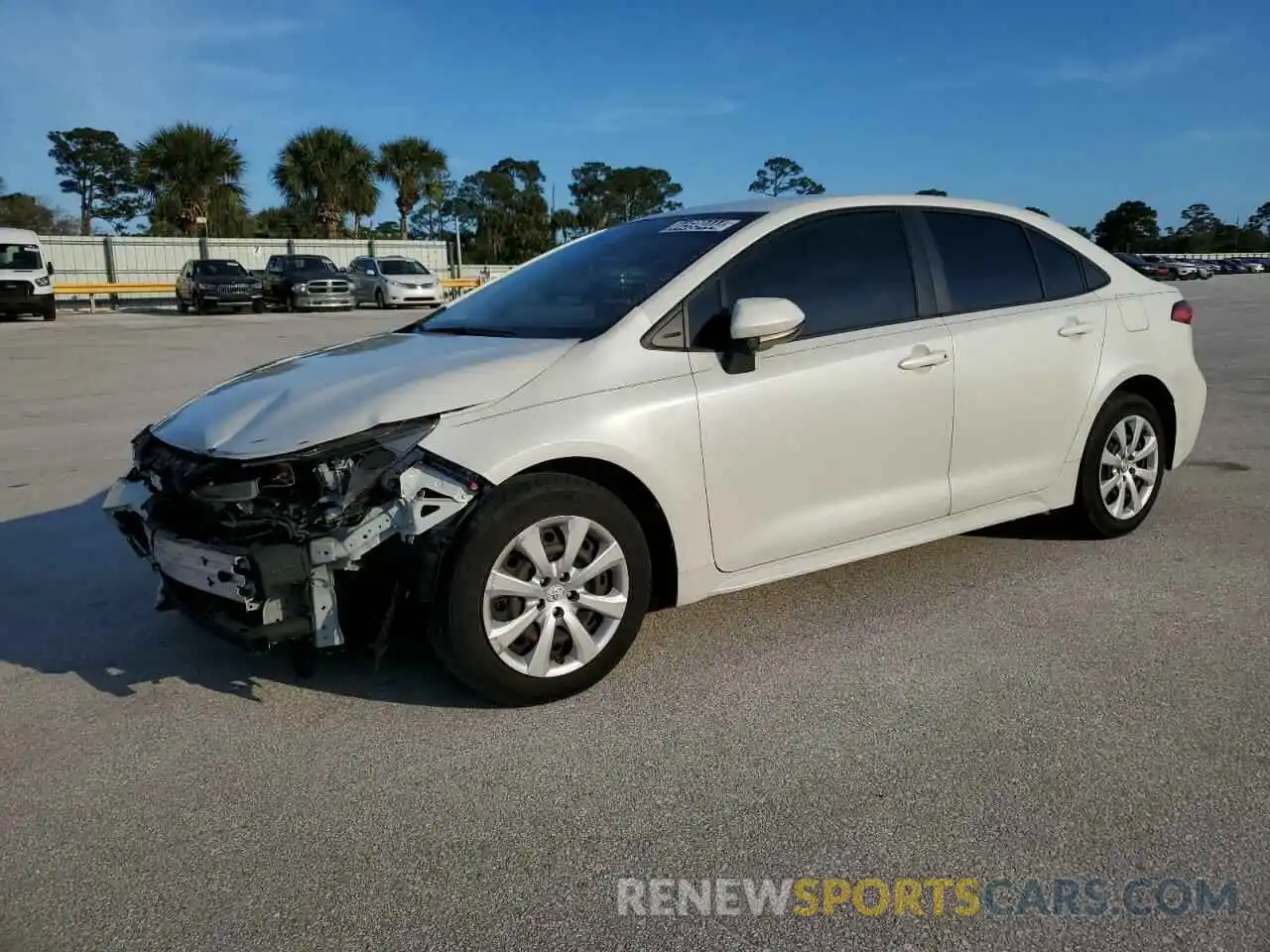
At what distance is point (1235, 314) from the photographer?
24.4 m

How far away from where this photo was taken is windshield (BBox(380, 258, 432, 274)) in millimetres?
32906

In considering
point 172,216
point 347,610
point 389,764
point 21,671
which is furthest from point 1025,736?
point 172,216

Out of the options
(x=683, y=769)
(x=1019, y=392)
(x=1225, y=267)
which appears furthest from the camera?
(x=1225, y=267)

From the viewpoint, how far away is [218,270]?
30.1 metres

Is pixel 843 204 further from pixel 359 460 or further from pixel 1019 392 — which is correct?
pixel 359 460

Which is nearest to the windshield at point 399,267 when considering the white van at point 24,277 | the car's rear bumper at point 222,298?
the car's rear bumper at point 222,298

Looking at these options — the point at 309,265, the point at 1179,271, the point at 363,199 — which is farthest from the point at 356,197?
the point at 1179,271

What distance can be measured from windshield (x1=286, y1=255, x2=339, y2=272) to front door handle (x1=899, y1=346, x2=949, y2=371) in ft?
98.0

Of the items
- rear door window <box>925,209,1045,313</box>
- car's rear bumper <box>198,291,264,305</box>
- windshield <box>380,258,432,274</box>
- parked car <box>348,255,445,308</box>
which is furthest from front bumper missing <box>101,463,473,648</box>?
windshield <box>380,258,432,274</box>

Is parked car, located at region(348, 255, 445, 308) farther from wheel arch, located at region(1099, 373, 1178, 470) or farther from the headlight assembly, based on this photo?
the headlight assembly

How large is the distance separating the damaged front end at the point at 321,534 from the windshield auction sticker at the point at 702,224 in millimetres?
1530

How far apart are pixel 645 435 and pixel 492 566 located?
69 centimetres

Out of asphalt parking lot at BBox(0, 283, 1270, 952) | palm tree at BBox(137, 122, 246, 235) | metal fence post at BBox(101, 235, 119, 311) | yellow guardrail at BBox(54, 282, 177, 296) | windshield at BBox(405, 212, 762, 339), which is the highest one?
palm tree at BBox(137, 122, 246, 235)

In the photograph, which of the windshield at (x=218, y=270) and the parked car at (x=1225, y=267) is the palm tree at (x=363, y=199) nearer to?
the windshield at (x=218, y=270)
